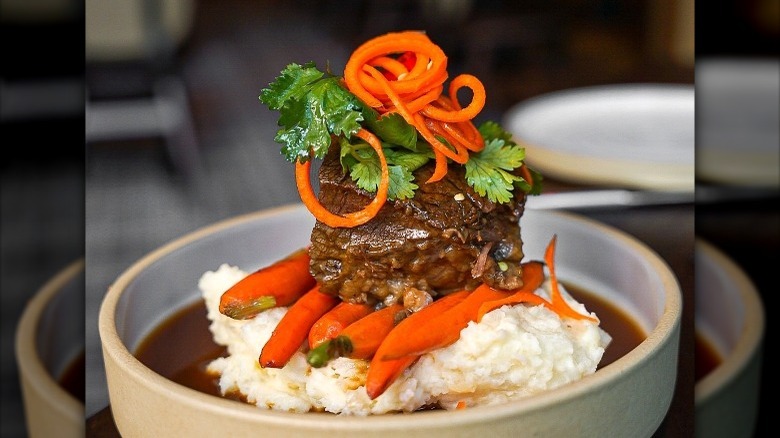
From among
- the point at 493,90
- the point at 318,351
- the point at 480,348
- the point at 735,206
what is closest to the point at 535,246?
the point at 735,206

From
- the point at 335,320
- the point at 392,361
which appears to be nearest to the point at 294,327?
the point at 335,320

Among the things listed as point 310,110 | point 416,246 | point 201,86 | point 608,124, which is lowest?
point 201,86

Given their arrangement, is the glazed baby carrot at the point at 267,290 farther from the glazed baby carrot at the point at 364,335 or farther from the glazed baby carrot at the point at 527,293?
the glazed baby carrot at the point at 527,293

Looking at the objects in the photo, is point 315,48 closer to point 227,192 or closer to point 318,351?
point 227,192

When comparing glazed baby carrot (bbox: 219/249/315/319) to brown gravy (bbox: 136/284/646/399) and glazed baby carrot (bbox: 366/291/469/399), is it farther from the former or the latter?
glazed baby carrot (bbox: 366/291/469/399)

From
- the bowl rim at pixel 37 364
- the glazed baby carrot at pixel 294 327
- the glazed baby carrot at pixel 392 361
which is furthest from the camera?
the bowl rim at pixel 37 364

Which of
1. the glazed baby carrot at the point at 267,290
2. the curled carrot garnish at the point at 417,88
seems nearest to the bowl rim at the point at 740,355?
the curled carrot garnish at the point at 417,88

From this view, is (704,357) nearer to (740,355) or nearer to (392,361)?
(740,355)
